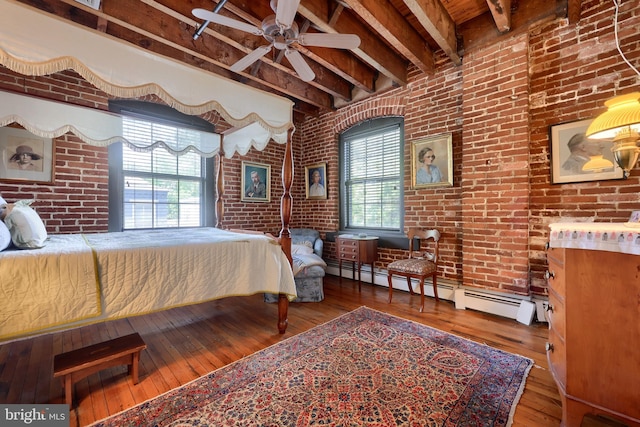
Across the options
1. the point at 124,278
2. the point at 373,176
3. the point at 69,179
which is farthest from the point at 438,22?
the point at 69,179

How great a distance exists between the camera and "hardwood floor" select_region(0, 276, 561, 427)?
1.66m

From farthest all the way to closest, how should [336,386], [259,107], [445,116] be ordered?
1. [445,116]
2. [259,107]
3. [336,386]

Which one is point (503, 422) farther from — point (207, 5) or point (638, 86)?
point (207, 5)

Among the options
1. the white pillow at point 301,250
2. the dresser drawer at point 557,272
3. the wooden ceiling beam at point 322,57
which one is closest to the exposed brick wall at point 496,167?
the wooden ceiling beam at point 322,57

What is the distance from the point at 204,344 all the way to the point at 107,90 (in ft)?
6.75

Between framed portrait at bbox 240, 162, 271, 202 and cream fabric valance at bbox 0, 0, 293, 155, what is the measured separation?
2196 mm

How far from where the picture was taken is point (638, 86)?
7.62 feet

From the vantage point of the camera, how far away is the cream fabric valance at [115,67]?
1465 mm

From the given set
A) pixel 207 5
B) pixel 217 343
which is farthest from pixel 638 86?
pixel 217 343

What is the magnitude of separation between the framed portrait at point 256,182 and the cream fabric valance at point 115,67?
220 centimetres

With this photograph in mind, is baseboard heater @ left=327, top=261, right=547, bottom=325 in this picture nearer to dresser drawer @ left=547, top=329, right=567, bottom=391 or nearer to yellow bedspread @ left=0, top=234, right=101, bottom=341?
dresser drawer @ left=547, top=329, right=567, bottom=391

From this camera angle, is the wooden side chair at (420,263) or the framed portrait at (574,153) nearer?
the framed portrait at (574,153)

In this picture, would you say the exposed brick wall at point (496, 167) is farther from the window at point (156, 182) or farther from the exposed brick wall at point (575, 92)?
the window at point (156, 182)

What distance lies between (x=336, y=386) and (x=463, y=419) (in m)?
0.73
